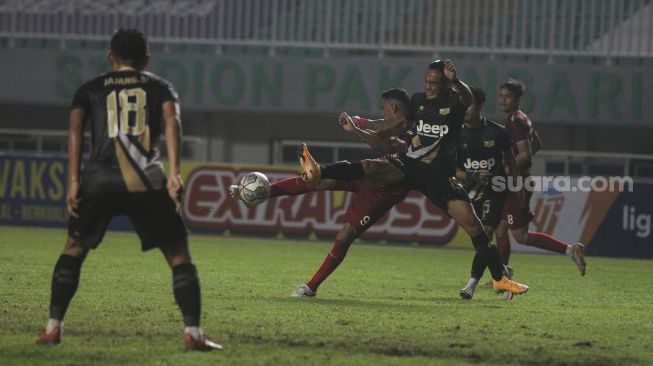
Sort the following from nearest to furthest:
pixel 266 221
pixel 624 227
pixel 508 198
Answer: pixel 508 198
pixel 624 227
pixel 266 221

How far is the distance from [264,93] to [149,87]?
17.5 meters

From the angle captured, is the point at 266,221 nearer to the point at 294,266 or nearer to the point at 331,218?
the point at 331,218

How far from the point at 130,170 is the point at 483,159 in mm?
6130

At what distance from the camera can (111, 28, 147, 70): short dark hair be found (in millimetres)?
6980

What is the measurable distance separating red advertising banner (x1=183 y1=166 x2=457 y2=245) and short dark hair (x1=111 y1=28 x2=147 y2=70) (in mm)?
14345

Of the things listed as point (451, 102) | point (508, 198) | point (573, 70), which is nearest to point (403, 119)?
point (451, 102)

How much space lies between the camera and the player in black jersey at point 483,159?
12.2m

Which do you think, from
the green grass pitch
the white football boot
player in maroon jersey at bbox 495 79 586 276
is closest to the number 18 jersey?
the green grass pitch

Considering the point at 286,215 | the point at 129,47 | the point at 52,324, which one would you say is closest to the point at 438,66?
the point at 129,47

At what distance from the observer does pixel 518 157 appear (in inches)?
506

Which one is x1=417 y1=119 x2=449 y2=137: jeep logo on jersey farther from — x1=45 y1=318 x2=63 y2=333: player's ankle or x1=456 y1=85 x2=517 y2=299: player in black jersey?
x1=45 y1=318 x2=63 y2=333: player's ankle

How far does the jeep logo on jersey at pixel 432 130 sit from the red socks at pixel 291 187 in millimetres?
1131

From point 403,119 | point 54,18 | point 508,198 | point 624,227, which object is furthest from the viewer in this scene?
point 54,18

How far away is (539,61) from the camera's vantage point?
24766 millimetres
